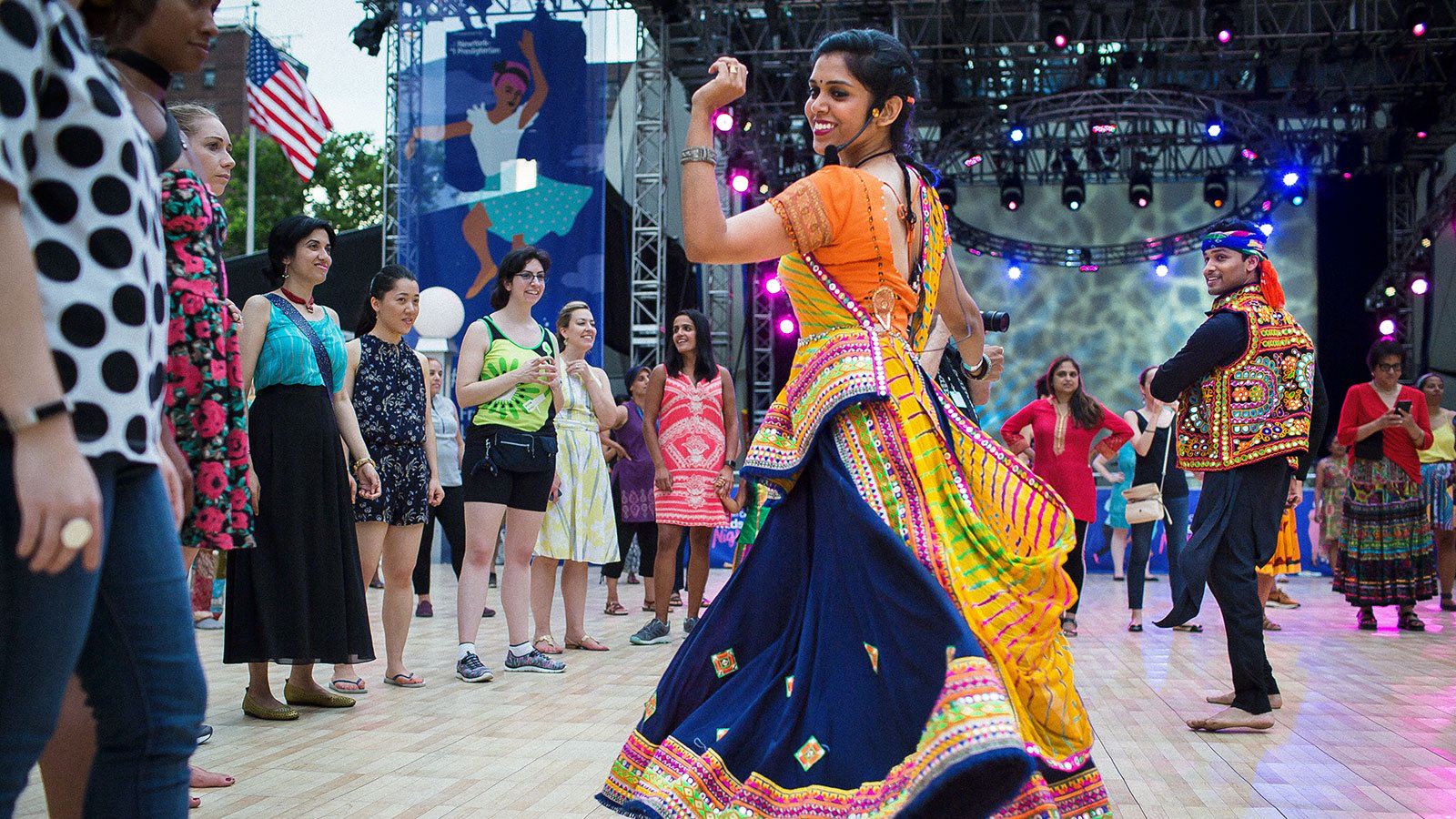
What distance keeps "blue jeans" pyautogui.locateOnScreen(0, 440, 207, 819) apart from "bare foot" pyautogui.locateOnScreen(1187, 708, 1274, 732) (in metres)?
3.49

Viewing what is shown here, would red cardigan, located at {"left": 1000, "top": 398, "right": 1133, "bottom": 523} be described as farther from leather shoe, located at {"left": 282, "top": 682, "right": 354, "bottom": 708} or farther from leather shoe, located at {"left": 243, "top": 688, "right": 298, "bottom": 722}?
leather shoe, located at {"left": 243, "top": 688, "right": 298, "bottom": 722}

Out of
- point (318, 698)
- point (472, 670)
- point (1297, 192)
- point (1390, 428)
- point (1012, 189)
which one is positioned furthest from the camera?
point (1012, 189)

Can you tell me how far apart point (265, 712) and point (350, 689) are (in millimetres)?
548

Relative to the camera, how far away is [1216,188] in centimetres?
1705

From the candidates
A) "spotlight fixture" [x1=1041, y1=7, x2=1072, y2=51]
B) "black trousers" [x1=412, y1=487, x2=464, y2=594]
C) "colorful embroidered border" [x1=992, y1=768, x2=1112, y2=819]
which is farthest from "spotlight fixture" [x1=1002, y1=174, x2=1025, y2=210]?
"colorful embroidered border" [x1=992, y1=768, x2=1112, y2=819]

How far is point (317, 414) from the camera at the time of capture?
13.5 ft

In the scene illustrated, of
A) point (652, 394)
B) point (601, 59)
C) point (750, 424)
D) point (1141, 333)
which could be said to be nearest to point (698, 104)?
point (652, 394)

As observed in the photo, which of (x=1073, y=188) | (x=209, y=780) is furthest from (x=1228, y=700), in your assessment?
(x=1073, y=188)

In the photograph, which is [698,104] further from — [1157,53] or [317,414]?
[1157,53]

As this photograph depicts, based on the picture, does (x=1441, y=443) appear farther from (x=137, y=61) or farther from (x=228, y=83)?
(x=228, y=83)

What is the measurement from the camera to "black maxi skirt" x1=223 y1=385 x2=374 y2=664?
3.96 m

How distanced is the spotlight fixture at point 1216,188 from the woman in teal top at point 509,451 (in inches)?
565

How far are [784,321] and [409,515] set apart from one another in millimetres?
11238

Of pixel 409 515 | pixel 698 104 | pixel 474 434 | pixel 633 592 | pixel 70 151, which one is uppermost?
pixel 698 104
